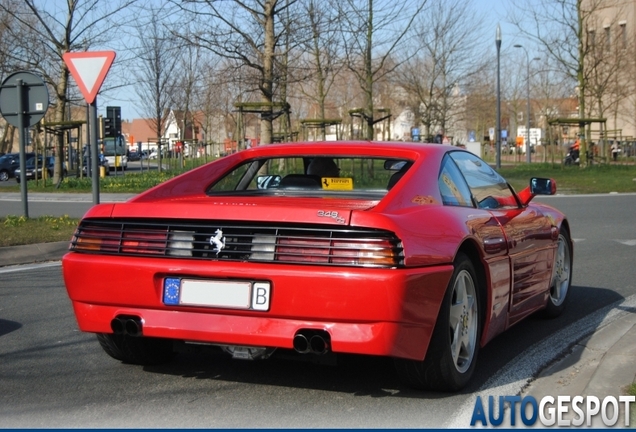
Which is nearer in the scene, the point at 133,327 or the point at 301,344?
the point at 301,344

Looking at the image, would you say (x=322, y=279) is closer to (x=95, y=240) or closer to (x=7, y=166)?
(x=95, y=240)

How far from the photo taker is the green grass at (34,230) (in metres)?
11.7

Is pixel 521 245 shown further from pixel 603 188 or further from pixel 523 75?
pixel 523 75

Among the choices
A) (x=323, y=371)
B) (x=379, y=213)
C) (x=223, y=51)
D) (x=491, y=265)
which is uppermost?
(x=223, y=51)

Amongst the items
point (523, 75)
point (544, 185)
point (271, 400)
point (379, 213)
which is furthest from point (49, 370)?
point (523, 75)

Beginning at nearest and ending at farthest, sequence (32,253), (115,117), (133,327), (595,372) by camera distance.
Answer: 1. (133,327)
2. (595,372)
3. (32,253)
4. (115,117)

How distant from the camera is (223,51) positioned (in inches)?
888

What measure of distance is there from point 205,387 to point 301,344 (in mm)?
869

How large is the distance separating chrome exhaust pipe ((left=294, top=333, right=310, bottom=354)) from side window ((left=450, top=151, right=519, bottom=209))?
1.82 m

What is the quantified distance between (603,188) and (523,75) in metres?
37.0

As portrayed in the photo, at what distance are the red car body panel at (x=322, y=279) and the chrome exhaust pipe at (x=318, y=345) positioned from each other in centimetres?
5

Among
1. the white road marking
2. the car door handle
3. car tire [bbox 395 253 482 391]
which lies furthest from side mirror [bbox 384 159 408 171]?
the white road marking

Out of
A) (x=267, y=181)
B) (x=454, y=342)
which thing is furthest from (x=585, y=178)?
(x=454, y=342)

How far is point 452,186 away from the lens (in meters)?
5.56
